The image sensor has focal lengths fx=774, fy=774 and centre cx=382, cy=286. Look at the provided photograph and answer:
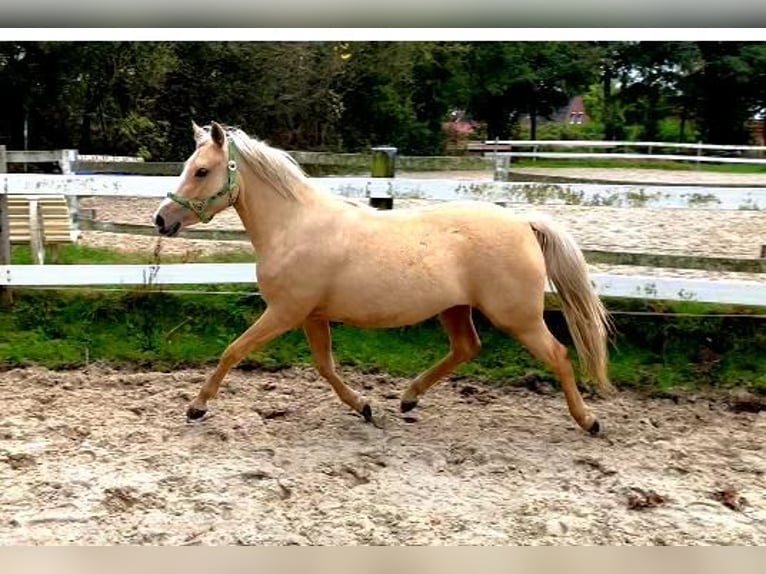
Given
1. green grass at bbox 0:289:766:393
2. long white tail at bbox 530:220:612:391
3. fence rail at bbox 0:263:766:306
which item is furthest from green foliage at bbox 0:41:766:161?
long white tail at bbox 530:220:612:391

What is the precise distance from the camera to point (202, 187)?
3.58 metres

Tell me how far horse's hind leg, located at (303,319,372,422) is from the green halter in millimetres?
746

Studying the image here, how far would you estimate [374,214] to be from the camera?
149 inches

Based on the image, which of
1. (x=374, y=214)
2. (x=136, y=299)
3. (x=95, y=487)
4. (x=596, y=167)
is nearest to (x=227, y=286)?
(x=136, y=299)

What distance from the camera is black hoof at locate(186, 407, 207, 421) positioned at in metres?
3.79

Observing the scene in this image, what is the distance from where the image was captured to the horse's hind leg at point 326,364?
3.90m

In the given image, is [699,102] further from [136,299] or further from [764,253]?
[136,299]

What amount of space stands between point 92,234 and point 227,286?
2.53m

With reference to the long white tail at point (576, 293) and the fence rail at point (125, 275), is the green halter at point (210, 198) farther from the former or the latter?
the long white tail at point (576, 293)

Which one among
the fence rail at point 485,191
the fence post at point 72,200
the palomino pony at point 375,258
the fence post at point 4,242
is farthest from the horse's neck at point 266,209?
the fence post at point 72,200

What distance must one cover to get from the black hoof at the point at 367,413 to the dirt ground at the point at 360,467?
0.05m

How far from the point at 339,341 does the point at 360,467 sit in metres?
1.50

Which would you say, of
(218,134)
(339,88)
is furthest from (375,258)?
(339,88)

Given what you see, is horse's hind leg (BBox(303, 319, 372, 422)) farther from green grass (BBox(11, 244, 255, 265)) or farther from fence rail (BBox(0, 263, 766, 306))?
green grass (BBox(11, 244, 255, 265))
